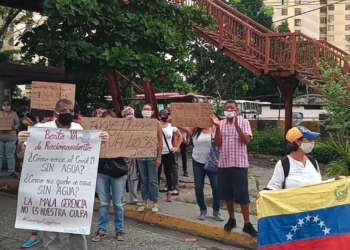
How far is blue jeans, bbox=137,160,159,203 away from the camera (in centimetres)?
776

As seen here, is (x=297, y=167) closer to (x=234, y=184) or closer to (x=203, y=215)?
(x=234, y=184)

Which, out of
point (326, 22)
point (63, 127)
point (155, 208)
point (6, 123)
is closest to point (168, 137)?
point (155, 208)

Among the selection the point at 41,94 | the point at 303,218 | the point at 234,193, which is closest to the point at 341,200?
the point at 303,218

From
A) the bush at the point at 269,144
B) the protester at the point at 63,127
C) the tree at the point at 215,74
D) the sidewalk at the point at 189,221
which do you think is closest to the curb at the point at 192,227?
the sidewalk at the point at 189,221

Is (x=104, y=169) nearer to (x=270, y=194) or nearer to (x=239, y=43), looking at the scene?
(x=270, y=194)

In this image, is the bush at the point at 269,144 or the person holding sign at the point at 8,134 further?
the bush at the point at 269,144

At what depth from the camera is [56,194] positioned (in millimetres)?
4781

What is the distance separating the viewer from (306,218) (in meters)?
4.47

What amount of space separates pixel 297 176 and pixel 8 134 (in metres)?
7.57

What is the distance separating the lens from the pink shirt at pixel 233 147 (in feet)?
20.8

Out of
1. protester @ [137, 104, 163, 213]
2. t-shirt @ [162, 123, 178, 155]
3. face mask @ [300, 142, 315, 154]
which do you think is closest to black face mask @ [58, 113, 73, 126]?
face mask @ [300, 142, 315, 154]

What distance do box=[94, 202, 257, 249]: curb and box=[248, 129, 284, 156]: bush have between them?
34.3 ft

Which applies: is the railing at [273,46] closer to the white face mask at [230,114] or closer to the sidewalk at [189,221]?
the sidewalk at [189,221]

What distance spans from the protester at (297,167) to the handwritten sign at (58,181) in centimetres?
182
